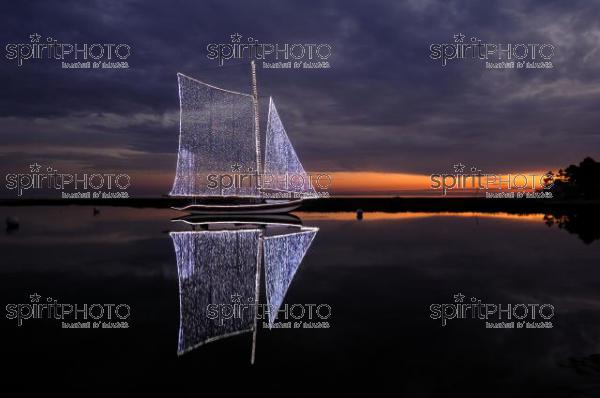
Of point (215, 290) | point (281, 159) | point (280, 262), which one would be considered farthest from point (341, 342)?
point (281, 159)

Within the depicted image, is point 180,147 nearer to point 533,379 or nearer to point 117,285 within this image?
point 117,285

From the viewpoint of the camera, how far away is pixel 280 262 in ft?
73.2

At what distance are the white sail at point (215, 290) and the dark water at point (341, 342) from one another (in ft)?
1.71

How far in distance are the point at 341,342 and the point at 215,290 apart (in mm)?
7421

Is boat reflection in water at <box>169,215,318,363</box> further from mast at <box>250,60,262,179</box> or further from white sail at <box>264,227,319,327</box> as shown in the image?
mast at <box>250,60,262,179</box>

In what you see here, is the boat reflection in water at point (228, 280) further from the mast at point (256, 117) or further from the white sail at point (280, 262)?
the mast at point (256, 117)

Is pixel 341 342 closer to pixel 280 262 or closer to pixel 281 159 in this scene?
pixel 280 262

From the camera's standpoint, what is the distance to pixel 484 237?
1400 inches

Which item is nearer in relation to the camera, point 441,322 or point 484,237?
point 441,322

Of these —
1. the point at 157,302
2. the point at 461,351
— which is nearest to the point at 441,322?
the point at 461,351

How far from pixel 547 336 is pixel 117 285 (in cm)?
1547

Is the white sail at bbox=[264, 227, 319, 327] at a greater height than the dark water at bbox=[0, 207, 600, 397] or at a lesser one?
greater

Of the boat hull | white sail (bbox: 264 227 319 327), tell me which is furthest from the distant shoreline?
white sail (bbox: 264 227 319 327)

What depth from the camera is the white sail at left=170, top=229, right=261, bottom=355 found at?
12.4m
